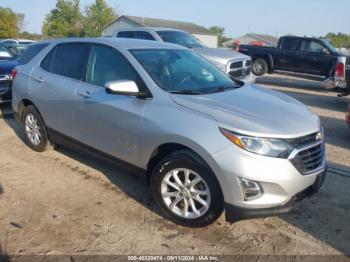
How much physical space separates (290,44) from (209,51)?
662 cm

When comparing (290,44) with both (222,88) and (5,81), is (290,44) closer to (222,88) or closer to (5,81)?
(5,81)

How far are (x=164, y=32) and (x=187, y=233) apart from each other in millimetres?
7698

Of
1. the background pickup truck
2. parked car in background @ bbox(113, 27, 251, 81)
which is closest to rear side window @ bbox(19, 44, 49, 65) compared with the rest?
parked car in background @ bbox(113, 27, 251, 81)

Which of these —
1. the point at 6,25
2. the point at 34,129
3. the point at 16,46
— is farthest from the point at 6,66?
the point at 6,25

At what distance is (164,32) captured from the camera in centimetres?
1031

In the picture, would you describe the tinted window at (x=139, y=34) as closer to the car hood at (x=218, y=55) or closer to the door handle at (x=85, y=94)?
the car hood at (x=218, y=55)

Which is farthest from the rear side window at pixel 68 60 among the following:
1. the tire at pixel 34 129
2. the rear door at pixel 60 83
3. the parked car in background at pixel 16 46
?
the parked car in background at pixel 16 46

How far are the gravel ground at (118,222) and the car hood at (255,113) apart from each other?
995mm

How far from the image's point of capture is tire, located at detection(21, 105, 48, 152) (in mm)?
5414

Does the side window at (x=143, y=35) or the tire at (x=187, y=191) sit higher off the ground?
the side window at (x=143, y=35)

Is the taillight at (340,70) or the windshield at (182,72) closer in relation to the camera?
the windshield at (182,72)

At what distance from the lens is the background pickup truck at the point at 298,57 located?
546 inches

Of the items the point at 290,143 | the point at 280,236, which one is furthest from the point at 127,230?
the point at 290,143

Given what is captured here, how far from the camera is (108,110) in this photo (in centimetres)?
411
